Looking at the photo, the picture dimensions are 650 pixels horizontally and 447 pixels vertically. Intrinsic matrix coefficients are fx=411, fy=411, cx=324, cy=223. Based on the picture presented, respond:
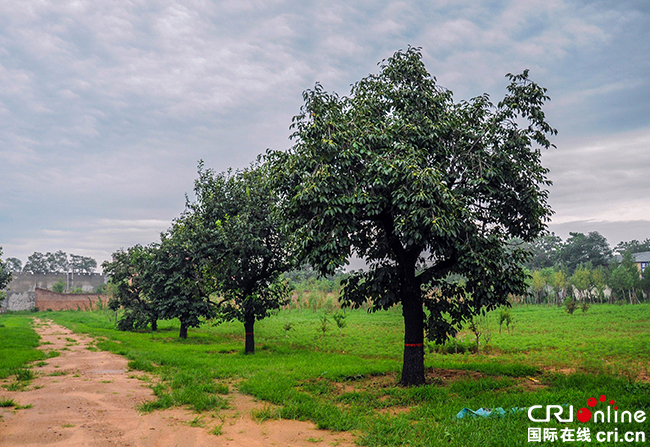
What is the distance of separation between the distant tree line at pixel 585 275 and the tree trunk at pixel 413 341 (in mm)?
18267

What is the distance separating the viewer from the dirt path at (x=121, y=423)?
20.8 ft

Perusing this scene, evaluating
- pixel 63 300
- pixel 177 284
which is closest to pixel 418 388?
pixel 177 284

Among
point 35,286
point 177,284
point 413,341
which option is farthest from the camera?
point 35,286

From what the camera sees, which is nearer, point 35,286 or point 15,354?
point 15,354

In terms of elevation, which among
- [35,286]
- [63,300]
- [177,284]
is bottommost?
[63,300]

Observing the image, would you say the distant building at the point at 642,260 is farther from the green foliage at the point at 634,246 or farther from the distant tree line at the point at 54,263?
the distant tree line at the point at 54,263

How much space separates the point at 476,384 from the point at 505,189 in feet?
15.7

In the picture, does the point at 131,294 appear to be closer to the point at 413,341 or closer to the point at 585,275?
the point at 413,341

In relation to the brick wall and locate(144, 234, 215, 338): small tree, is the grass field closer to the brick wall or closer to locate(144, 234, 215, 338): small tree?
locate(144, 234, 215, 338): small tree

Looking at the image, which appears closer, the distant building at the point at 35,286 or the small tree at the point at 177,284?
the small tree at the point at 177,284

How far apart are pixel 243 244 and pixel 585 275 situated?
4505cm

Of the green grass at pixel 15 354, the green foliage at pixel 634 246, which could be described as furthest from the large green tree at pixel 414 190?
the green foliage at pixel 634 246

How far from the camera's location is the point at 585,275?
1826 inches

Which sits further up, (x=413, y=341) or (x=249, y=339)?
(x=413, y=341)
